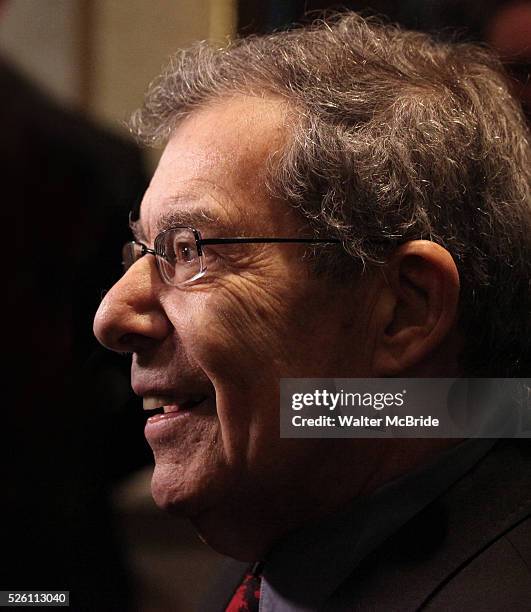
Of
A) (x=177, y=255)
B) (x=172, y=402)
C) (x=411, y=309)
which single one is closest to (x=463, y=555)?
(x=411, y=309)

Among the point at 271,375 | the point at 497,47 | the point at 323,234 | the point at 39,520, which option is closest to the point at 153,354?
the point at 271,375

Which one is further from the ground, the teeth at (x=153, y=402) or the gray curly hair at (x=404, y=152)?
the gray curly hair at (x=404, y=152)

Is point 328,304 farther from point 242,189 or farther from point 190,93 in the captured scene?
point 190,93

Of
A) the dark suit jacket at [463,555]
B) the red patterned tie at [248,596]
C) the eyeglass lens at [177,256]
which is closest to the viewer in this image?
the dark suit jacket at [463,555]

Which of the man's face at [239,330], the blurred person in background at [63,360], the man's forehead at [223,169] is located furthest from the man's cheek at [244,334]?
the blurred person in background at [63,360]

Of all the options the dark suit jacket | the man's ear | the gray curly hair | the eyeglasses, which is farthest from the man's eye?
the dark suit jacket

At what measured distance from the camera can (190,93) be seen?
48.3 inches

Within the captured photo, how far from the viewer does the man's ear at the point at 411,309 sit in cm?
110

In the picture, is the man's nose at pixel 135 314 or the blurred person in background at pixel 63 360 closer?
the man's nose at pixel 135 314

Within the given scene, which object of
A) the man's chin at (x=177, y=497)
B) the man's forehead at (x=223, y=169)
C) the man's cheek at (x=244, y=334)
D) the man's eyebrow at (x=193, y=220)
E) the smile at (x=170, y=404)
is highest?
the man's forehead at (x=223, y=169)

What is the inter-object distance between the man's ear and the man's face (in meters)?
0.03

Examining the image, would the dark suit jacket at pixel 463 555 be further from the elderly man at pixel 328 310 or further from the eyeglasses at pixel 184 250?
the eyeglasses at pixel 184 250

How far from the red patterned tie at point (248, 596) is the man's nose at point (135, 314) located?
398 mm

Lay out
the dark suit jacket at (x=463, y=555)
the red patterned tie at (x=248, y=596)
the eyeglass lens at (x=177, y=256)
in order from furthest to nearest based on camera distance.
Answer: the red patterned tie at (x=248, y=596) → the eyeglass lens at (x=177, y=256) → the dark suit jacket at (x=463, y=555)
